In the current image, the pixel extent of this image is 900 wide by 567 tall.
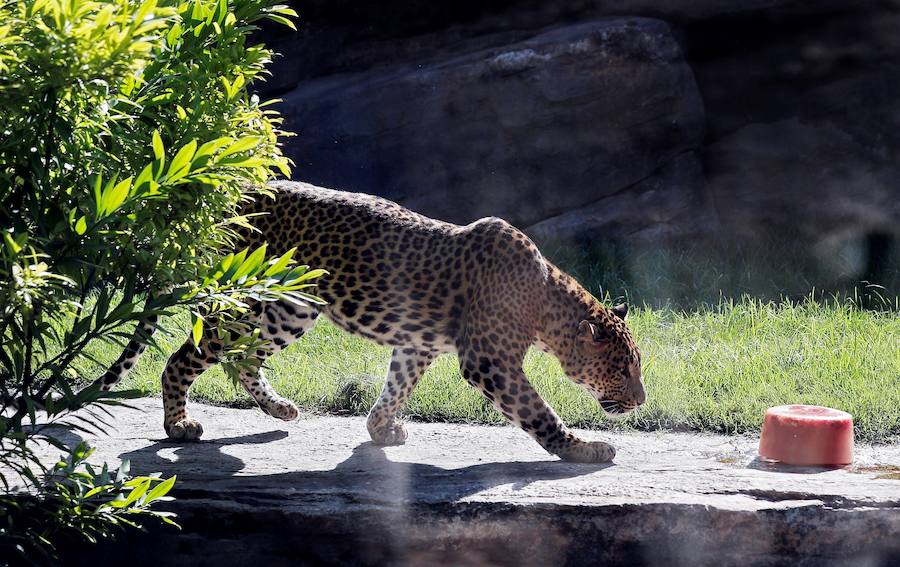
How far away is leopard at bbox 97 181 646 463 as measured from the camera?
554 centimetres

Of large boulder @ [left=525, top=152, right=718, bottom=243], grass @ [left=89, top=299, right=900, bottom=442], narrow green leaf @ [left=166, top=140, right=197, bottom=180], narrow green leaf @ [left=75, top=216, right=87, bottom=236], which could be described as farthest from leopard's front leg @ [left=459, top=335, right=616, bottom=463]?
large boulder @ [left=525, top=152, right=718, bottom=243]

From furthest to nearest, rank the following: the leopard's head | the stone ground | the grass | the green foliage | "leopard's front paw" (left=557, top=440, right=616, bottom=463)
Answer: the grass < the leopard's head < "leopard's front paw" (left=557, top=440, right=616, bottom=463) < the stone ground < the green foliage

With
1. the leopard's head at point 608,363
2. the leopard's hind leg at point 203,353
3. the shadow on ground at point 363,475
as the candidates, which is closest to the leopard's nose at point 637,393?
the leopard's head at point 608,363

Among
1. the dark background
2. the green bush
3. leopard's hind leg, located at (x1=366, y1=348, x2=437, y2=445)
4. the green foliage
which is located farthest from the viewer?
the dark background

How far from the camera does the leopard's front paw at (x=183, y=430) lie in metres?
5.98

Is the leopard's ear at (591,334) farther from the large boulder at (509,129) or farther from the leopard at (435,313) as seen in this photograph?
the large boulder at (509,129)

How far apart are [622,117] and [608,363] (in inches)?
188

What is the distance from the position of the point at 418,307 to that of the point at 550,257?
408 cm

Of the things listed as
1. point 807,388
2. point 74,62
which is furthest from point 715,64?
point 74,62

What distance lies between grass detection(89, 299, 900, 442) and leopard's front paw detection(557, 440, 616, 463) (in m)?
1.12

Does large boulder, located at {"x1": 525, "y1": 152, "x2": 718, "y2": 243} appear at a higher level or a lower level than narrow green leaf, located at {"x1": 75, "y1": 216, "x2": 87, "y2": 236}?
higher

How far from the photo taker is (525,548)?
4.67 meters

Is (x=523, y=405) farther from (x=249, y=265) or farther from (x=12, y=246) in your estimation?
(x=12, y=246)

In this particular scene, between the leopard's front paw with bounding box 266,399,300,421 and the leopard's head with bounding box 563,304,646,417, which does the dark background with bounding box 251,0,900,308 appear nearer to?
the leopard's front paw with bounding box 266,399,300,421
